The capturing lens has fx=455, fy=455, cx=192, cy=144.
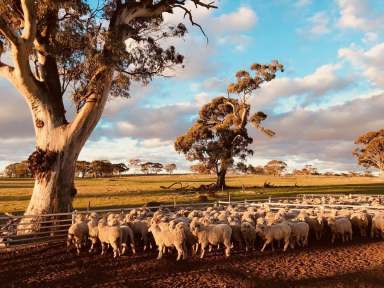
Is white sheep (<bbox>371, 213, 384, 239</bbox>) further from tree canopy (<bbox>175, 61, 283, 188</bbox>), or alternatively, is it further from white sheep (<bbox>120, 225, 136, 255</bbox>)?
tree canopy (<bbox>175, 61, 283, 188</bbox>)

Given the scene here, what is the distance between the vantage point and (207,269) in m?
11.1

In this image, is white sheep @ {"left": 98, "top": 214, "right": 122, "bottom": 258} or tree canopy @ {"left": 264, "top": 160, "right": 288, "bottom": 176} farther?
tree canopy @ {"left": 264, "top": 160, "right": 288, "bottom": 176}

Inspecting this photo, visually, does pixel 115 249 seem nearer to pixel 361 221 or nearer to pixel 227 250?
pixel 227 250

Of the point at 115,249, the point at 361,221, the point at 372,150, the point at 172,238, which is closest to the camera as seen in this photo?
the point at 172,238

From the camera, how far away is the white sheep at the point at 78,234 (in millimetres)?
13969

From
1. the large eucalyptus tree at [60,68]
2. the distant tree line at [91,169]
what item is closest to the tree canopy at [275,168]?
the distant tree line at [91,169]

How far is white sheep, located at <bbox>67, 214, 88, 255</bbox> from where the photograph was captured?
14.0 meters

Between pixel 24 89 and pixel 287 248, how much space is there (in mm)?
10936

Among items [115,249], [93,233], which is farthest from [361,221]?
[93,233]

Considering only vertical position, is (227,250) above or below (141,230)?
below

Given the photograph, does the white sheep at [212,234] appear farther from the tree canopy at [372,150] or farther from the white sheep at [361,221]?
the tree canopy at [372,150]

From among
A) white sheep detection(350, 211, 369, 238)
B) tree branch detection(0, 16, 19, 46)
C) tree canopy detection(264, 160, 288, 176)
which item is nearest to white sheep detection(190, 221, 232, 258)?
white sheep detection(350, 211, 369, 238)

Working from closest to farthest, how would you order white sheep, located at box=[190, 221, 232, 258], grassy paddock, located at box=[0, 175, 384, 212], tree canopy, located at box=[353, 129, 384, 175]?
white sheep, located at box=[190, 221, 232, 258]
grassy paddock, located at box=[0, 175, 384, 212]
tree canopy, located at box=[353, 129, 384, 175]

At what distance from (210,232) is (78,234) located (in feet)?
14.0
